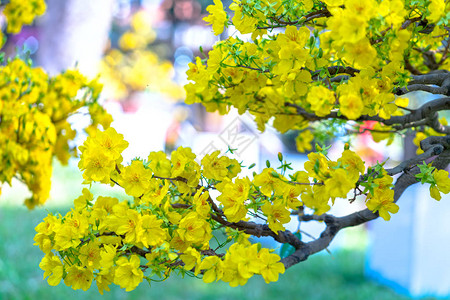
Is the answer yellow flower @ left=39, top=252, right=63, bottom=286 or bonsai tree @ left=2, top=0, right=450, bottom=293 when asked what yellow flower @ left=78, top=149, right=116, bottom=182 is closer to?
bonsai tree @ left=2, top=0, right=450, bottom=293

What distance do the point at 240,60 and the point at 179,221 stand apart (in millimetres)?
308

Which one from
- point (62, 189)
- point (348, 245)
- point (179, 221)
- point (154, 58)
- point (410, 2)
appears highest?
point (154, 58)

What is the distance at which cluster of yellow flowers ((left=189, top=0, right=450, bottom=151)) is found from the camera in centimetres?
66

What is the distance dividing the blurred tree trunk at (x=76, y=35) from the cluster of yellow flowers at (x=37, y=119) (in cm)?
203

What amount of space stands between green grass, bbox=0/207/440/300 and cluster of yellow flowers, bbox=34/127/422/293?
1910 mm

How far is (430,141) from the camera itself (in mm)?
901

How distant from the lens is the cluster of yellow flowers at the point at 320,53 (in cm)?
66

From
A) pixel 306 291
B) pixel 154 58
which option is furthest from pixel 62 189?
pixel 306 291

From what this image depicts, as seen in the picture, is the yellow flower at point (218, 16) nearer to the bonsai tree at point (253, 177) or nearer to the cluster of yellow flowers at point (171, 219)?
the bonsai tree at point (253, 177)

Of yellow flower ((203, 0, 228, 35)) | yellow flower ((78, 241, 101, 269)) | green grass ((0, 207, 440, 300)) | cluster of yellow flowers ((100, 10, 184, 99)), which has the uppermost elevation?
cluster of yellow flowers ((100, 10, 184, 99))

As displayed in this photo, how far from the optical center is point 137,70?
277 inches

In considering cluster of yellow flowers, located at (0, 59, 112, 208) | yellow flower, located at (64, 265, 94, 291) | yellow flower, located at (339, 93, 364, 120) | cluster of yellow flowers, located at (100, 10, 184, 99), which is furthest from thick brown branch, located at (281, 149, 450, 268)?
cluster of yellow flowers, located at (100, 10, 184, 99)

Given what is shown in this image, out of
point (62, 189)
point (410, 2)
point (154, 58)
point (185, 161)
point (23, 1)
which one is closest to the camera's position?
point (410, 2)

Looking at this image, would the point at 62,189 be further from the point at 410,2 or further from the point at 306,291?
the point at 410,2
